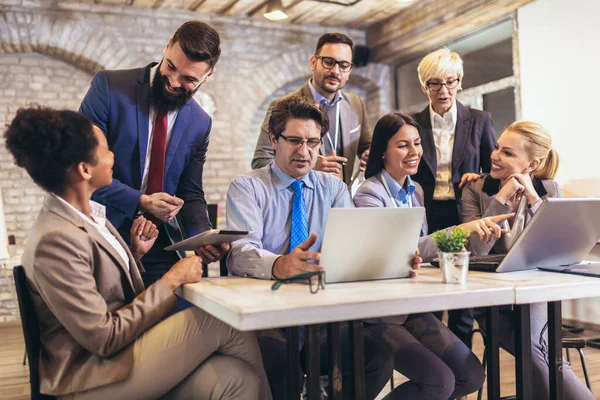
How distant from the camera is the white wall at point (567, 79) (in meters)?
4.78

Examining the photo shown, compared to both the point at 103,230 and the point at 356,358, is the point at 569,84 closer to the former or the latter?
the point at 356,358

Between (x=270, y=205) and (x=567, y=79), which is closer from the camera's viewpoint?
(x=270, y=205)

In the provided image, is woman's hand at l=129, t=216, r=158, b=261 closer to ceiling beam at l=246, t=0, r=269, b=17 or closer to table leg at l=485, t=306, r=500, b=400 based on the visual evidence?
table leg at l=485, t=306, r=500, b=400

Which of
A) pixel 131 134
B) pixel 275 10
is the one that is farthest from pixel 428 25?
pixel 131 134

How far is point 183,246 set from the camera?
1.87m

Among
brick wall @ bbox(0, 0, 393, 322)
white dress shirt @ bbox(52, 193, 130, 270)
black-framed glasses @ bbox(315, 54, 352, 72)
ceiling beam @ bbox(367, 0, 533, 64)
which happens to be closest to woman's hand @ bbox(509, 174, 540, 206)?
black-framed glasses @ bbox(315, 54, 352, 72)

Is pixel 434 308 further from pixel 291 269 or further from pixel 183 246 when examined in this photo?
pixel 183 246

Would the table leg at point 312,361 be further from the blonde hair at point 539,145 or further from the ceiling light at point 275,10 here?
the ceiling light at point 275,10

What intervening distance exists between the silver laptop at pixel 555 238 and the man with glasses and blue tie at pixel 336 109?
3.43ft

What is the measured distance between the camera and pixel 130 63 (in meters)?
6.36

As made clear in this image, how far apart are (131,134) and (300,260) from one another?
102cm

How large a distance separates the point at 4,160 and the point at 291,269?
538cm

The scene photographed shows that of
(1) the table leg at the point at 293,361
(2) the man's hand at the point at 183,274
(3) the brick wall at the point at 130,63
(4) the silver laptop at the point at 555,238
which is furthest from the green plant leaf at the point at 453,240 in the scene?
(3) the brick wall at the point at 130,63

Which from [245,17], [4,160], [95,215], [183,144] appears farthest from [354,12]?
[95,215]
